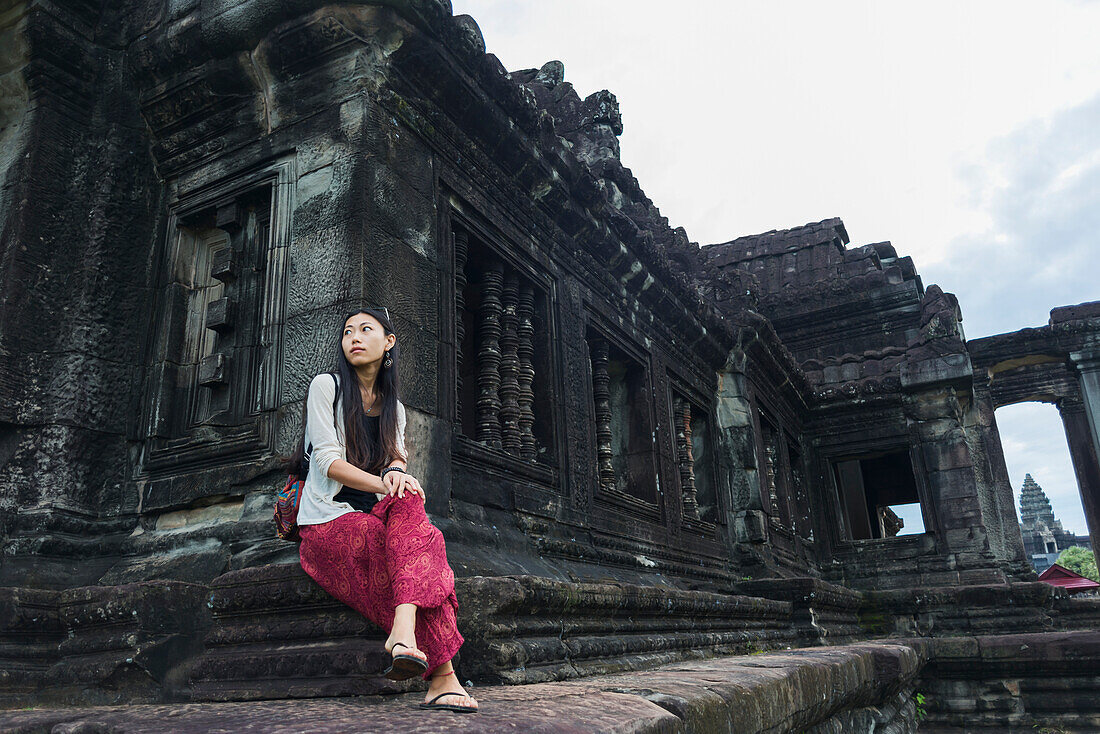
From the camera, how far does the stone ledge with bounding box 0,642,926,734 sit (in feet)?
5.99

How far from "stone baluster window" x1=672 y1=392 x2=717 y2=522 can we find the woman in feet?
16.0

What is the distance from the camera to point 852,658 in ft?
13.3

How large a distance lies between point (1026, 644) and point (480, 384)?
493 cm

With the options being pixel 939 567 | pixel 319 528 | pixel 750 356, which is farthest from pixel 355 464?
pixel 939 567

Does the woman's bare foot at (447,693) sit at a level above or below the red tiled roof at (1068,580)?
below

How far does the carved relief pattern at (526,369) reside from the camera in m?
5.16

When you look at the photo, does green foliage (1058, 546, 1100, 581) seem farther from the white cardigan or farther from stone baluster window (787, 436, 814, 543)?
the white cardigan

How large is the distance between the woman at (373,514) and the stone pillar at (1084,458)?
63.4ft

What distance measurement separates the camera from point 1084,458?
59.8 ft

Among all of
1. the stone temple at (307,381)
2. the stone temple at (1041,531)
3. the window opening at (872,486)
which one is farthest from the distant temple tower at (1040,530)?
the stone temple at (307,381)

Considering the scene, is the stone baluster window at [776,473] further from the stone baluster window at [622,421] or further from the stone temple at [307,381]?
the stone baluster window at [622,421]

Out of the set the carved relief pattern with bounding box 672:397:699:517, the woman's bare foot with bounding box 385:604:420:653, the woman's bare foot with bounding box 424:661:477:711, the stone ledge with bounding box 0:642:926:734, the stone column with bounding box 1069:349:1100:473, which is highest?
the stone column with bounding box 1069:349:1100:473

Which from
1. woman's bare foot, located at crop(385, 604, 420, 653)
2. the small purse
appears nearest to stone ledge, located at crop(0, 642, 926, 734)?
woman's bare foot, located at crop(385, 604, 420, 653)

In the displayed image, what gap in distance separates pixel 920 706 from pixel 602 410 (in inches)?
142
